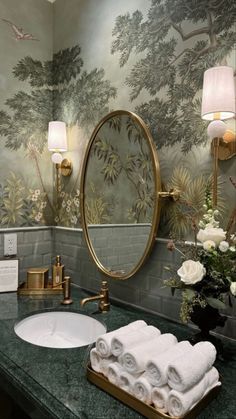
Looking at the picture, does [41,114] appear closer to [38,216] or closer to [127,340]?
[38,216]

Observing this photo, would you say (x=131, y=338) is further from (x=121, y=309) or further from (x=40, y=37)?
(x=40, y=37)

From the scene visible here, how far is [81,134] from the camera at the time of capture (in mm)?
1781

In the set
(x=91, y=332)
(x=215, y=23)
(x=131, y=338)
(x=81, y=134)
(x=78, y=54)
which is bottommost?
(x=91, y=332)

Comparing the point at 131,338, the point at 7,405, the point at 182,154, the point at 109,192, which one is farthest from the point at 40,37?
the point at 7,405

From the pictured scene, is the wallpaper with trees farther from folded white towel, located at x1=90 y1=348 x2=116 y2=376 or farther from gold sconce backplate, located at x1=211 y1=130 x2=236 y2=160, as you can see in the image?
folded white towel, located at x1=90 y1=348 x2=116 y2=376

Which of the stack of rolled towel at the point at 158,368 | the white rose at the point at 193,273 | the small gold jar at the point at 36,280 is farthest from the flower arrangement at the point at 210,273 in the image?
the small gold jar at the point at 36,280

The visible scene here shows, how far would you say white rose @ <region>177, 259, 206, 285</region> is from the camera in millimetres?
918

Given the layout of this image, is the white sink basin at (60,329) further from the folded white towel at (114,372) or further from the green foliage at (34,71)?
the green foliage at (34,71)

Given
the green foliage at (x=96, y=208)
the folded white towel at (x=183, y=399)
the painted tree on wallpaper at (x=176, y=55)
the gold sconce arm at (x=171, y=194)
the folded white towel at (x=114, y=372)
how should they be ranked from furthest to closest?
the green foliage at (x=96, y=208)
the gold sconce arm at (x=171, y=194)
the painted tree on wallpaper at (x=176, y=55)
the folded white towel at (x=114, y=372)
the folded white towel at (x=183, y=399)

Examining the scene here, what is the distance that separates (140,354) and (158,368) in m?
0.07

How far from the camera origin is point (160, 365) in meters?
0.70

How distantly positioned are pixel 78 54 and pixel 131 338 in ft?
5.37

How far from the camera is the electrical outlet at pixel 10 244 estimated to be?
179 centimetres

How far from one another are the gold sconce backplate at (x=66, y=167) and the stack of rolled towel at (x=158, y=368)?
1.20m
